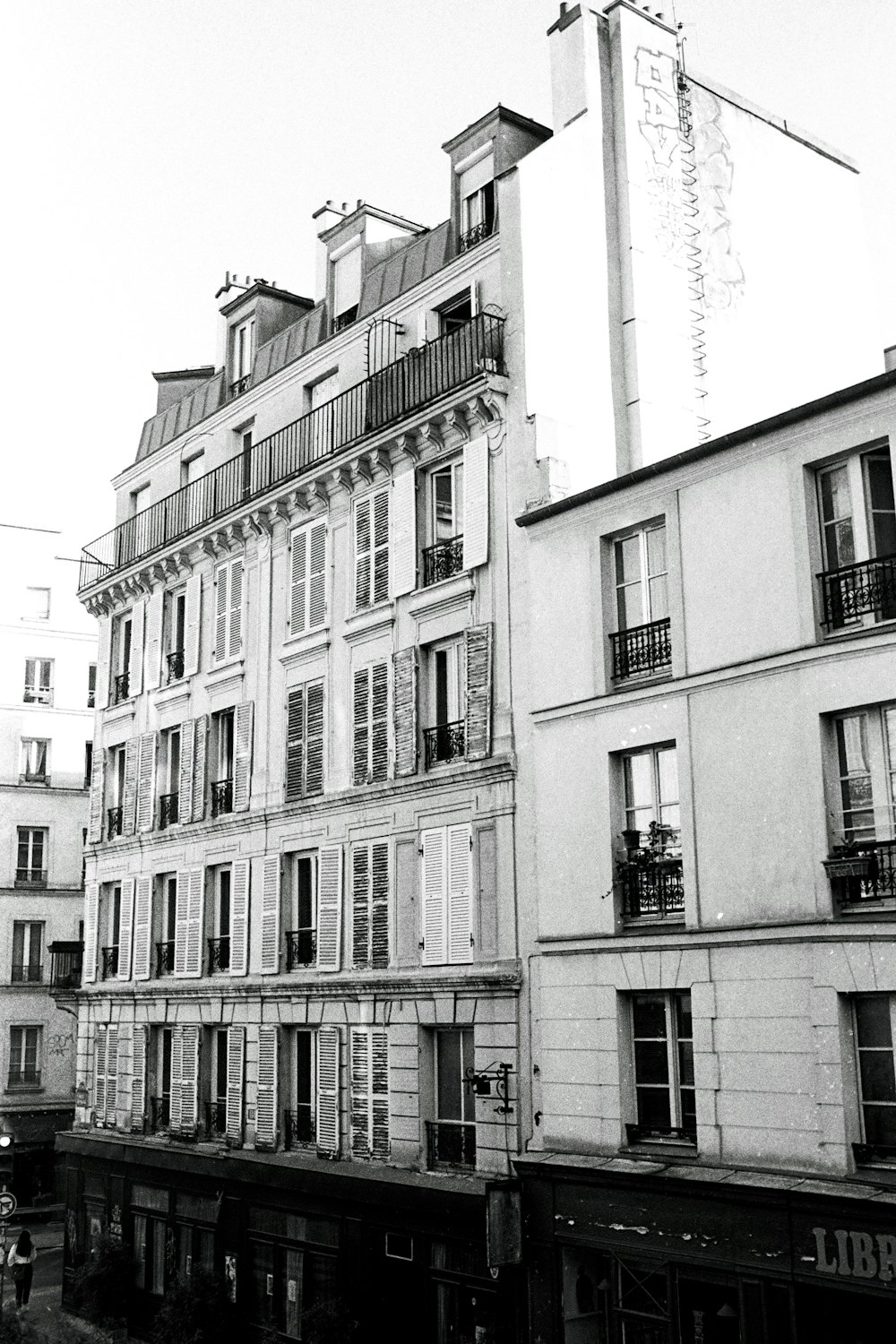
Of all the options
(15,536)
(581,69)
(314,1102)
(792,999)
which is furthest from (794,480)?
(15,536)

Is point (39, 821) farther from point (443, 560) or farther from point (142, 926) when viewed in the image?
point (443, 560)

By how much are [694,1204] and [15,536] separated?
3787 cm

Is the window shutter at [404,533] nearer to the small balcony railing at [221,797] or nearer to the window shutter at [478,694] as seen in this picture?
the window shutter at [478,694]

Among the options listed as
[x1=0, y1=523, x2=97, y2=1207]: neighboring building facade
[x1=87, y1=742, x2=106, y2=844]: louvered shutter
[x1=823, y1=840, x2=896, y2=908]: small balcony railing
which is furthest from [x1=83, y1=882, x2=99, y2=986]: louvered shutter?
[x1=823, y1=840, x2=896, y2=908]: small balcony railing

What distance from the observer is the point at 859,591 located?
16.9 meters

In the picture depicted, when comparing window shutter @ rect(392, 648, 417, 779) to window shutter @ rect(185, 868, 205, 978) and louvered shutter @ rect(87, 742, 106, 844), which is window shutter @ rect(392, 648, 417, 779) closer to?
window shutter @ rect(185, 868, 205, 978)

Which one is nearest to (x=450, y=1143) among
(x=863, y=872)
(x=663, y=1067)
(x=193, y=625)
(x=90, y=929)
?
(x=663, y=1067)

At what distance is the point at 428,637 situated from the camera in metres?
23.4

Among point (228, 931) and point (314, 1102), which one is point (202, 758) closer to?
point (228, 931)

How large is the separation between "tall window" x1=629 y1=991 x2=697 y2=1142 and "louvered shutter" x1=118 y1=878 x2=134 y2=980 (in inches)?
609

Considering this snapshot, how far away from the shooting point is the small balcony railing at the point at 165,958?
1176 inches

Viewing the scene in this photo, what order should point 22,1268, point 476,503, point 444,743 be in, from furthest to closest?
1. point 22,1268
2. point 444,743
3. point 476,503

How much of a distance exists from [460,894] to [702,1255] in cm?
673

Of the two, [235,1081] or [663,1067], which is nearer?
[663,1067]
